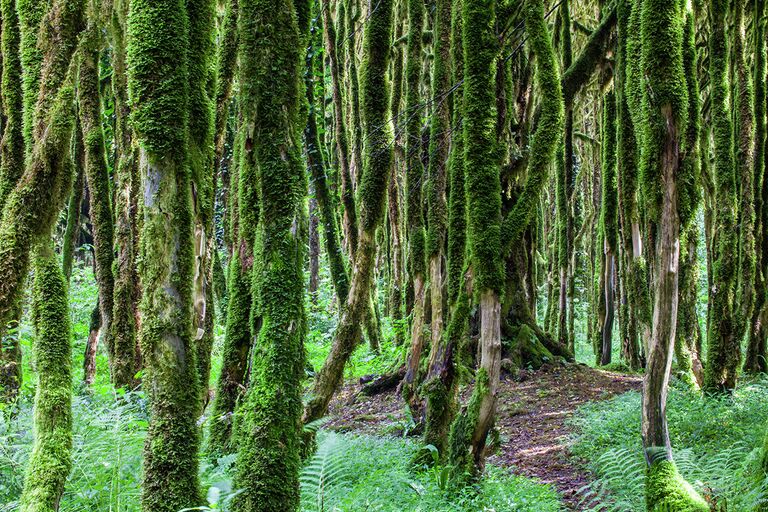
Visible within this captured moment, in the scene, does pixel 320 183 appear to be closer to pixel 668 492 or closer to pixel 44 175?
pixel 44 175

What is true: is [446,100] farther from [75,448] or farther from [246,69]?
[75,448]

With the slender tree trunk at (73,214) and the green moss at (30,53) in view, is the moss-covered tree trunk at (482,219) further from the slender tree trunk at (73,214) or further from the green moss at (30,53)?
the slender tree trunk at (73,214)

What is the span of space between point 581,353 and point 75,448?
1999 centimetres

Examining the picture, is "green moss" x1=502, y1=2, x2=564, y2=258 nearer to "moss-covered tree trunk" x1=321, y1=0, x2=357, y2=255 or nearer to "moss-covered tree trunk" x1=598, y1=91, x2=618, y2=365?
"moss-covered tree trunk" x1=321, y1=0, x2=357, y2=255

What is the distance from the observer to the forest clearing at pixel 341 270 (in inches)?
116

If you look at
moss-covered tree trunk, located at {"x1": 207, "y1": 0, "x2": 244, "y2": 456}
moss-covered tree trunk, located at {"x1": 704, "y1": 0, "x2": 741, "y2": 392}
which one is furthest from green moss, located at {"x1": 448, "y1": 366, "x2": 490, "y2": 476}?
moss-covered tree trunk, located at {"x1": 704, "y1": 0, "x2": 741, "y2": 392}

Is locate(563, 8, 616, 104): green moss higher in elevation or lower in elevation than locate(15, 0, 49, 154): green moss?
higher

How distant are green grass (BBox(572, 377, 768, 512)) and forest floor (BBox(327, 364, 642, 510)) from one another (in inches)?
11.2

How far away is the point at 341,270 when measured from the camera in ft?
30.7

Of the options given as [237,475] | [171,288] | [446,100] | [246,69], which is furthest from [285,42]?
[446,100]

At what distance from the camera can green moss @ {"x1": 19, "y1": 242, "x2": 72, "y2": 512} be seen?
3.21 meters

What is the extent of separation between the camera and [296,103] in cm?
320

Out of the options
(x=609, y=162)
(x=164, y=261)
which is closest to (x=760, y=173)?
(x=609, y=162)

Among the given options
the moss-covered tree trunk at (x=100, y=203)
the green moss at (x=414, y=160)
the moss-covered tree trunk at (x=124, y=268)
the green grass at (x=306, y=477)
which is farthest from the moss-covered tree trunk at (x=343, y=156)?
the green grass at (x=306, y=477)
